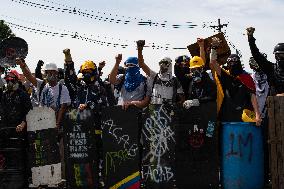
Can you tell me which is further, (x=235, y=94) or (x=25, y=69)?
(x=25, y=69)

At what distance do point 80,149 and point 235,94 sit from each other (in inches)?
101

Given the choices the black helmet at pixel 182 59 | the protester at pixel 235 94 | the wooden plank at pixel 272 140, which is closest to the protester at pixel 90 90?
the black helmet at pixel 182 59

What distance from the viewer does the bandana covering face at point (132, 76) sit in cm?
773

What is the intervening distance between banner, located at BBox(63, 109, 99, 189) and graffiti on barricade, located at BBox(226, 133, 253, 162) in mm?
2229

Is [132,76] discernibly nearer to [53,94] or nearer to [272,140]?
[53,94]

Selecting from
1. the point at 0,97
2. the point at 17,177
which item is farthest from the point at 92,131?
the point at 0,97

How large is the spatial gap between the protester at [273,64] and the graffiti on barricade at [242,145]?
0.86 m

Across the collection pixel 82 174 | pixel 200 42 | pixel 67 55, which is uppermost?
pixel 200 42

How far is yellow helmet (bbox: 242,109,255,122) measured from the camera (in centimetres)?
680

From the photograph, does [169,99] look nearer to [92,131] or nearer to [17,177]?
[92,131]

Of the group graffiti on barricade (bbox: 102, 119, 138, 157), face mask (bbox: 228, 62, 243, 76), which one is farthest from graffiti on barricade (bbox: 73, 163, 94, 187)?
face mask (bbox: 228, 62, 243, 76)

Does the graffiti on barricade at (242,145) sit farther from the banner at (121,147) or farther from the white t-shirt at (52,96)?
the white t-shirt at (52,96)

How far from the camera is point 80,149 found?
7.71m

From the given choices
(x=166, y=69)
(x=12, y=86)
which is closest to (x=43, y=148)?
(x=12, y=86)
